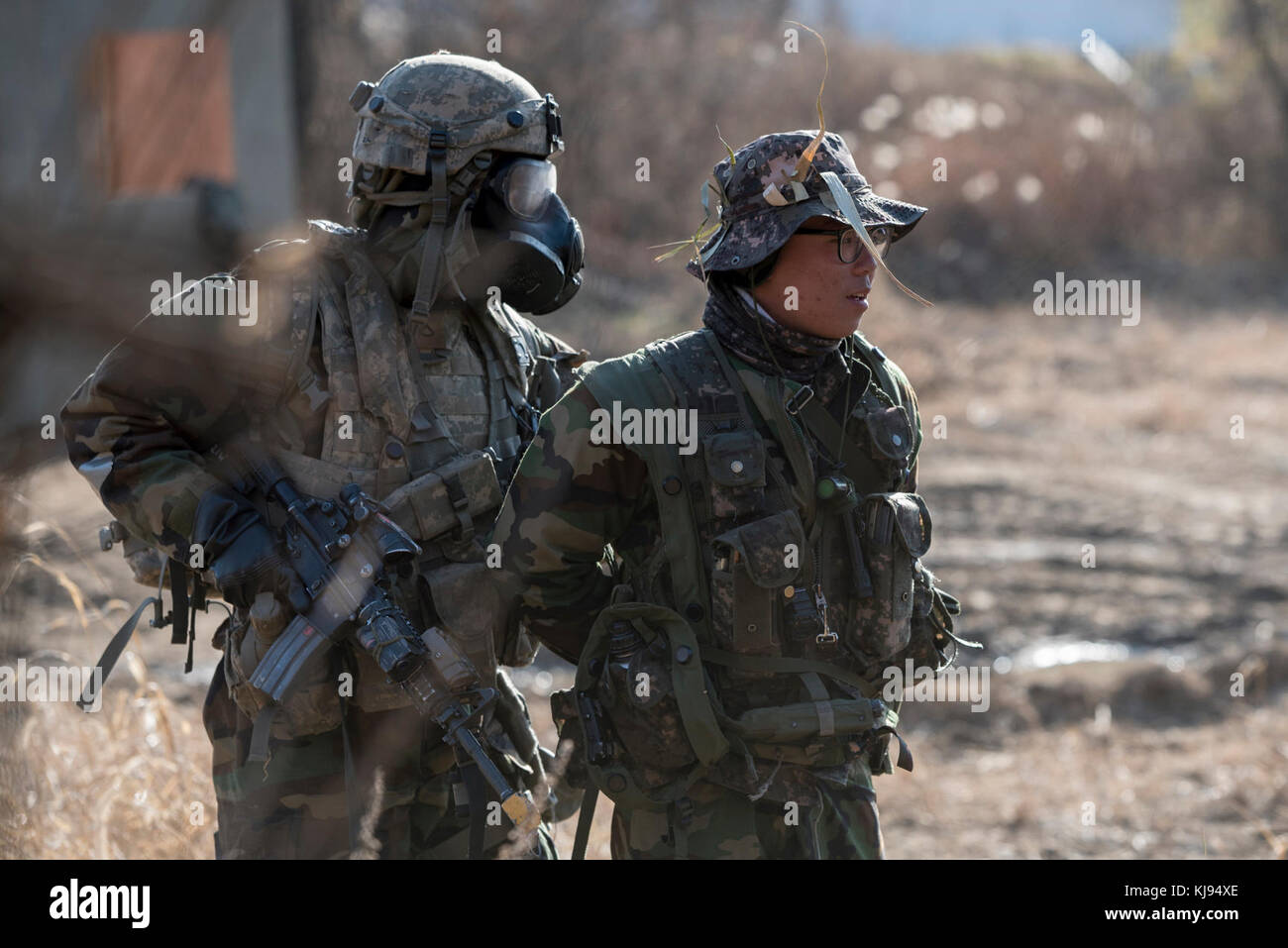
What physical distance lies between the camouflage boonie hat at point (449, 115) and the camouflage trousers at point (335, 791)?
125 cm

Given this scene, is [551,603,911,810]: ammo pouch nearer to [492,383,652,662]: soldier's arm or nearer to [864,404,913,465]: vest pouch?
[492,383,652,662]: soldier's arm

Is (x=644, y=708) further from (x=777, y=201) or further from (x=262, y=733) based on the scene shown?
(x=777, y=201)

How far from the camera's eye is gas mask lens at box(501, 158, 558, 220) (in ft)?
10.2

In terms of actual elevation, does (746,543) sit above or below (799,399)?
below

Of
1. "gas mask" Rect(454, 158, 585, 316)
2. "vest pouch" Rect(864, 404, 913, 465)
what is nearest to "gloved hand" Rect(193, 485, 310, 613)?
"gas mask" Rect(454, 158, 585, 316)

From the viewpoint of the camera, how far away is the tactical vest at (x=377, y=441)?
116 inches

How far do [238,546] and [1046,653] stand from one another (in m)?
5.44

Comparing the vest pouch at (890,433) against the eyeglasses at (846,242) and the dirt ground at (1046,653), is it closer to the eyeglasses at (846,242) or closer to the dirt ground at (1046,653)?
the eyeglasses at (846,242)

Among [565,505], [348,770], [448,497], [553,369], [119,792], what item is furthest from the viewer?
[119,792]

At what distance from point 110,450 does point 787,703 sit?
149 cm

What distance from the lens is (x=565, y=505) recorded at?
2689 mm

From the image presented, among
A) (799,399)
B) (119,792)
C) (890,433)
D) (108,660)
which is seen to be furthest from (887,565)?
(119,792)

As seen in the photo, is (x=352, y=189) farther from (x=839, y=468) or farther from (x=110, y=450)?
(x=839, y=468)

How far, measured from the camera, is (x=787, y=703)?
268cm
